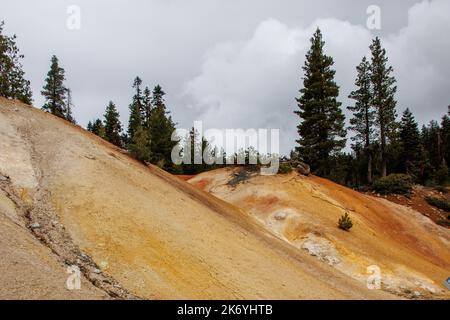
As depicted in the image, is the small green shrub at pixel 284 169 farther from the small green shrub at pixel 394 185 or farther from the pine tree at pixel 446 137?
the pine tree at pixel 446 137

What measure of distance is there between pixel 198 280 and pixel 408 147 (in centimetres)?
7012

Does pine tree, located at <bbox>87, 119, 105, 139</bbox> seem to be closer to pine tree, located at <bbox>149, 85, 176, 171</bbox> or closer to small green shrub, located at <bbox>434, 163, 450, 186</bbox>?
pine tree, located at <bbox>149, 85, 176, 171</bbox>

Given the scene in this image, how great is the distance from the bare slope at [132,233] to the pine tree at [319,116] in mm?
28092

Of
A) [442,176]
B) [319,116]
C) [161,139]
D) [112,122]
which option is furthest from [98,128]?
[442,176]

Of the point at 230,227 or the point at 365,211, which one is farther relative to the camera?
the point at 365,211

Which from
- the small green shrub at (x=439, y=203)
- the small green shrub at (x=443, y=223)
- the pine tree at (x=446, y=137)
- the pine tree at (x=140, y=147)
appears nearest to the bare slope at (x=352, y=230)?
the small green shrub at (x=443, y=223)

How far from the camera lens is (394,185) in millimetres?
43250

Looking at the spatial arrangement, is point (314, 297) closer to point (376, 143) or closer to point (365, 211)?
point (365, 211)

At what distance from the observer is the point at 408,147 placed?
236 ft

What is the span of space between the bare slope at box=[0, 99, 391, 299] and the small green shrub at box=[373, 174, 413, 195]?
1102 inches

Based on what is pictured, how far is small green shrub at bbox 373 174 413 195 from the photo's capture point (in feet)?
140

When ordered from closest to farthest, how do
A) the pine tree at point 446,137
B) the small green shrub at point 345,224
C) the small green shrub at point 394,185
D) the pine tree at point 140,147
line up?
the pine tree at point 140,147
the small green shrub at point 345,224
the small green shrub at point 394,185
the pine tree at point 446,137

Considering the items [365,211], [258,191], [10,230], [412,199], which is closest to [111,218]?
[10,230]

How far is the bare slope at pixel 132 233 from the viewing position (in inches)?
419
